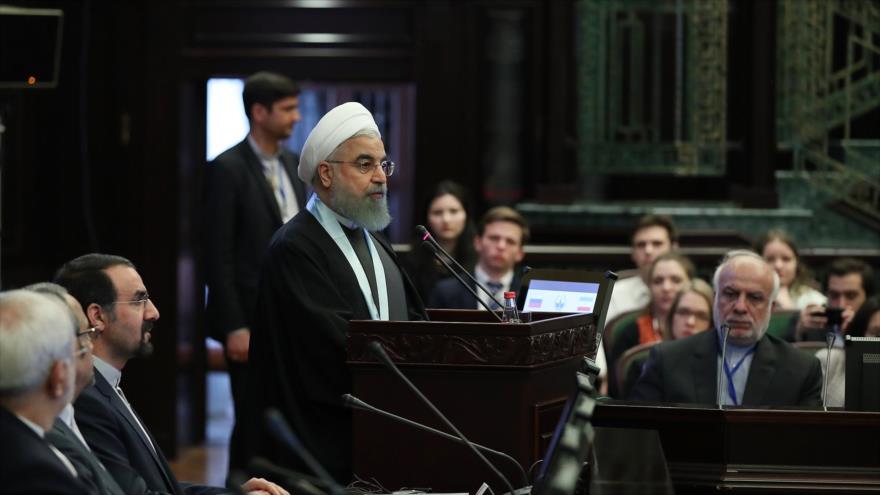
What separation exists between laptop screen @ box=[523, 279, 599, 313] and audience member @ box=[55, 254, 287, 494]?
1.04 m

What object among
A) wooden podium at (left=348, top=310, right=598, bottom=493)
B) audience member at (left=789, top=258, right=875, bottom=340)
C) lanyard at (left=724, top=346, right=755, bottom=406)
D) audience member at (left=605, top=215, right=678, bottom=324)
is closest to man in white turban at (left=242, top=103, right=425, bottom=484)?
wooden podium at (left=348, top=310, right=598, bottom=493)

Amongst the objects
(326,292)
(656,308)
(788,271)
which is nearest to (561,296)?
(326,292)

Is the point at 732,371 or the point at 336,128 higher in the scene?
the point at 336,128

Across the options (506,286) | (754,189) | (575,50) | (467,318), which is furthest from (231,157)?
(754,189)

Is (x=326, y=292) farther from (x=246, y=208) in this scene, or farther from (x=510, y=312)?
(x=246, y=208)

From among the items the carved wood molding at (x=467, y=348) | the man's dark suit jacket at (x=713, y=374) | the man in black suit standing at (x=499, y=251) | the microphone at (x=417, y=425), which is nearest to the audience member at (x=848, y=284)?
the man in black suit standing at (x=499, y=251)

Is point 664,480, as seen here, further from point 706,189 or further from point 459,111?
point 706,189

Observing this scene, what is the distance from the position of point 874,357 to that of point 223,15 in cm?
548

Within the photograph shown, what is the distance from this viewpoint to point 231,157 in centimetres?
604

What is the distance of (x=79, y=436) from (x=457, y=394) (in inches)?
35.2

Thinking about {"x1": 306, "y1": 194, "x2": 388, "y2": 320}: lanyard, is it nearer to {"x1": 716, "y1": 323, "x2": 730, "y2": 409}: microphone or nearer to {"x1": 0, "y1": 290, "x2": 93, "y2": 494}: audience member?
{"x1": 716, "y1": 323, "x2": 730, "y2": 409}: microphone

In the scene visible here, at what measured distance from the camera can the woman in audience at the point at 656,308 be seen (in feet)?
20.9

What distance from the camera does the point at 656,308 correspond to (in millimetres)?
6449

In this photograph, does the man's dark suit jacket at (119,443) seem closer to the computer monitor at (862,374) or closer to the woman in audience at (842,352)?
the computer monitor at (862,374)
